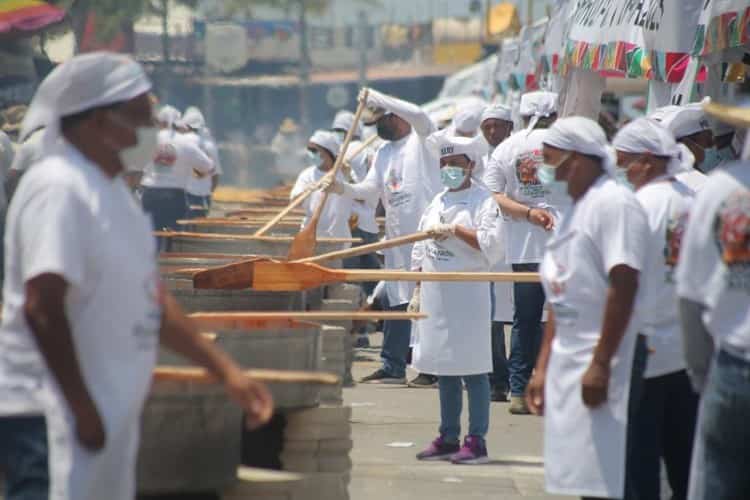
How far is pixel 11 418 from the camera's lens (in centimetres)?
489

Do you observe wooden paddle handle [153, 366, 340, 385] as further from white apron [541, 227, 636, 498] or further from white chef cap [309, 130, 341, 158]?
white chef cap [309, 130, 341, 158]

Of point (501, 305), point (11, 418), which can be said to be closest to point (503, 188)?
point (501, 305)

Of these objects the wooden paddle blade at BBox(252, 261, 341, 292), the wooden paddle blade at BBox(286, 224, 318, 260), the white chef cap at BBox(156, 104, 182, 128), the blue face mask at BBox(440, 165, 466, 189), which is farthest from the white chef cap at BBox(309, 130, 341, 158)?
the wooden paddle blade at BBox(252, 261, 341, 292)

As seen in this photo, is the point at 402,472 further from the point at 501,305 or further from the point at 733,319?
the point at 733,319

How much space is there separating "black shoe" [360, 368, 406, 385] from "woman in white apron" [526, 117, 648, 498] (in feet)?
21.9

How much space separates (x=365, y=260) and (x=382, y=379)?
4.24 metres

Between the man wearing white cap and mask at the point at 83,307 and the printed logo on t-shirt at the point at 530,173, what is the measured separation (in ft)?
20.4

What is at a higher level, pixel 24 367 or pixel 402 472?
pixel 24 367

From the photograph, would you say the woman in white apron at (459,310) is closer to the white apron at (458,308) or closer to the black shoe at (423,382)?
the white apron at (458,308)

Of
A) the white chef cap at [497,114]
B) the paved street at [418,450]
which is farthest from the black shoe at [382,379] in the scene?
the white chef cap at [497,114]

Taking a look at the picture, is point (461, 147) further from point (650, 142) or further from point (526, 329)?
point (650, 142)

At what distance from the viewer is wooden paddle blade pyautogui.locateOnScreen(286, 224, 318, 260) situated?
38.8 ft

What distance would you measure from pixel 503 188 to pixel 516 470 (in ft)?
8.69

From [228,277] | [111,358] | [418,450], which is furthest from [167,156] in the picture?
[111,358]
